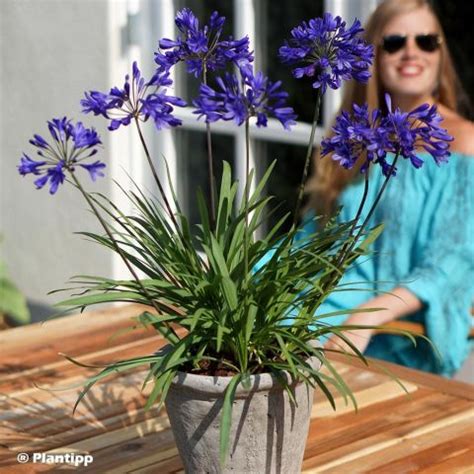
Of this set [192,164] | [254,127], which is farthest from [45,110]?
[254,127]

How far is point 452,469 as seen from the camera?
169cm

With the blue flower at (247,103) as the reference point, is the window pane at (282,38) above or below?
above

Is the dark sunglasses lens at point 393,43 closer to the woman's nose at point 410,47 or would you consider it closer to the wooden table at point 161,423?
the woman's nose at point 410,47

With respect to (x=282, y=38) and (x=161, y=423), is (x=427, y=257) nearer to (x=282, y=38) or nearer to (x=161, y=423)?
(x=161, y=423)

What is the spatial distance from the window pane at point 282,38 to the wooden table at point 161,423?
70.7 inches

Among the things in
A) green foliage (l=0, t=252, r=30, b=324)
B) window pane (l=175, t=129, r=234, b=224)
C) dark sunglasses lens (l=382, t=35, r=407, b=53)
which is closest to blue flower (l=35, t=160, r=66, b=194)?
dark sunglasses lens (l=382, t=35, r=407, b=53)

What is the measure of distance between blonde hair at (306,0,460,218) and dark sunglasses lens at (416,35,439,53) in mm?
27

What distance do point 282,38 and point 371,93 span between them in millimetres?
944

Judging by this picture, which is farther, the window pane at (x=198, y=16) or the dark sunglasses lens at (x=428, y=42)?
the window pane at (x=198, y=16)

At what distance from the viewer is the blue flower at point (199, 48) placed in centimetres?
142

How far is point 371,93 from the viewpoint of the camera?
121 inches

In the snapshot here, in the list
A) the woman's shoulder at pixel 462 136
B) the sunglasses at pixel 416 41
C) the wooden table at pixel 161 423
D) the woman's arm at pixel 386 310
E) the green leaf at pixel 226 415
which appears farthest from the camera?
the sunglasses at pixel 416 41

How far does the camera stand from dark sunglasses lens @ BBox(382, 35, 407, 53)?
302 centimetres

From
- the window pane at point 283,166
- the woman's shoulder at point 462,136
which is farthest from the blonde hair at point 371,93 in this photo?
the window pane at point 283,166
